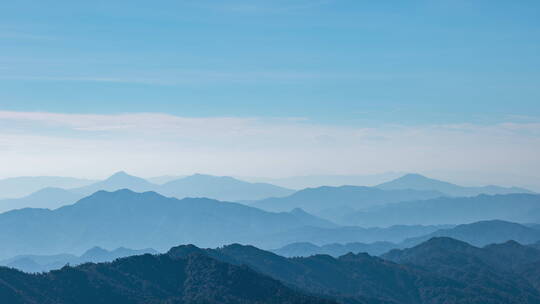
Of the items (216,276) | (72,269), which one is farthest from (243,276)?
(72,269)

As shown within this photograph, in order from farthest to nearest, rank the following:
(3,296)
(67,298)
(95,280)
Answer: (95,280)
(67,298)
(3,296)

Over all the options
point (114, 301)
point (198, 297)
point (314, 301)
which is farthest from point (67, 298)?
point (314, 301)

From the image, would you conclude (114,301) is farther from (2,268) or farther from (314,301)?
(314,301)

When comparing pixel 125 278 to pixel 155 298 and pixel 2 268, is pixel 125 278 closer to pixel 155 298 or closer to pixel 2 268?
pixel 155 298

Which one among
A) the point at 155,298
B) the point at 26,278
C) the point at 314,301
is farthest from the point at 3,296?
the point at 314,301

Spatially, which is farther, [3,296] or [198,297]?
[198,297]

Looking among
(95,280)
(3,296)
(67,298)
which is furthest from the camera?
(95,280)

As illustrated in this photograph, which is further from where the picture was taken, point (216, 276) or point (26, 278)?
point (216, 276)

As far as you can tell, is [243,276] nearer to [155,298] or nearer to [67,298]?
[155,298]
